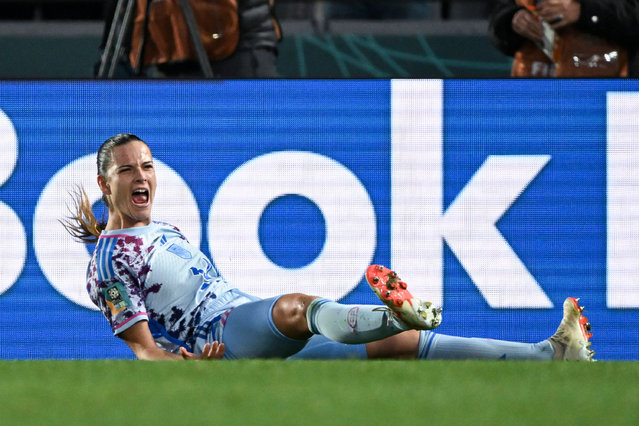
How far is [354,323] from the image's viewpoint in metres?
4.30

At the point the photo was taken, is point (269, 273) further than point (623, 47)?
No

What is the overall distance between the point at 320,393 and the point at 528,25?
2549mm

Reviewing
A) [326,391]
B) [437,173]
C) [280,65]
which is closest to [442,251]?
[437,173]

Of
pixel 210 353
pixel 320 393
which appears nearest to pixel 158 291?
pixel 210 353

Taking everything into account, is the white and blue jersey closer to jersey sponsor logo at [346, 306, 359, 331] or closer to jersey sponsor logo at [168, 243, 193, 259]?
jersey sponsor logo at [168, 243, 193, 259]

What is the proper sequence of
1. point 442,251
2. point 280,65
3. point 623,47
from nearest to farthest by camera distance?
point 442,251 < point 623,47 < point 280,65

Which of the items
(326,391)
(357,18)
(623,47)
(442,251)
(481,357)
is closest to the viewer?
(326,391)

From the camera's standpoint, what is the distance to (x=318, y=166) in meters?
4.89

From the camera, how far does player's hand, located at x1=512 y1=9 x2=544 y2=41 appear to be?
5.15m

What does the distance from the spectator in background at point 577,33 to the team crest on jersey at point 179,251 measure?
5.94 feet

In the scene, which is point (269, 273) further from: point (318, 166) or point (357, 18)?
point (357, 18)

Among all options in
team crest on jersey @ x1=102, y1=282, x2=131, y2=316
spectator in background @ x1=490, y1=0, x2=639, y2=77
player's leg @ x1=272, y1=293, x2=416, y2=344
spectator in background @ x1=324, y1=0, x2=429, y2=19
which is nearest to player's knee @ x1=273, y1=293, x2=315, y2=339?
player's leg @ x1=272, y1=293, x2=416, y2=344

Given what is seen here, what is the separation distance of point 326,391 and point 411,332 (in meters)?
1.29

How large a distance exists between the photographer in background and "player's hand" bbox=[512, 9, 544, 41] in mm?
1192
